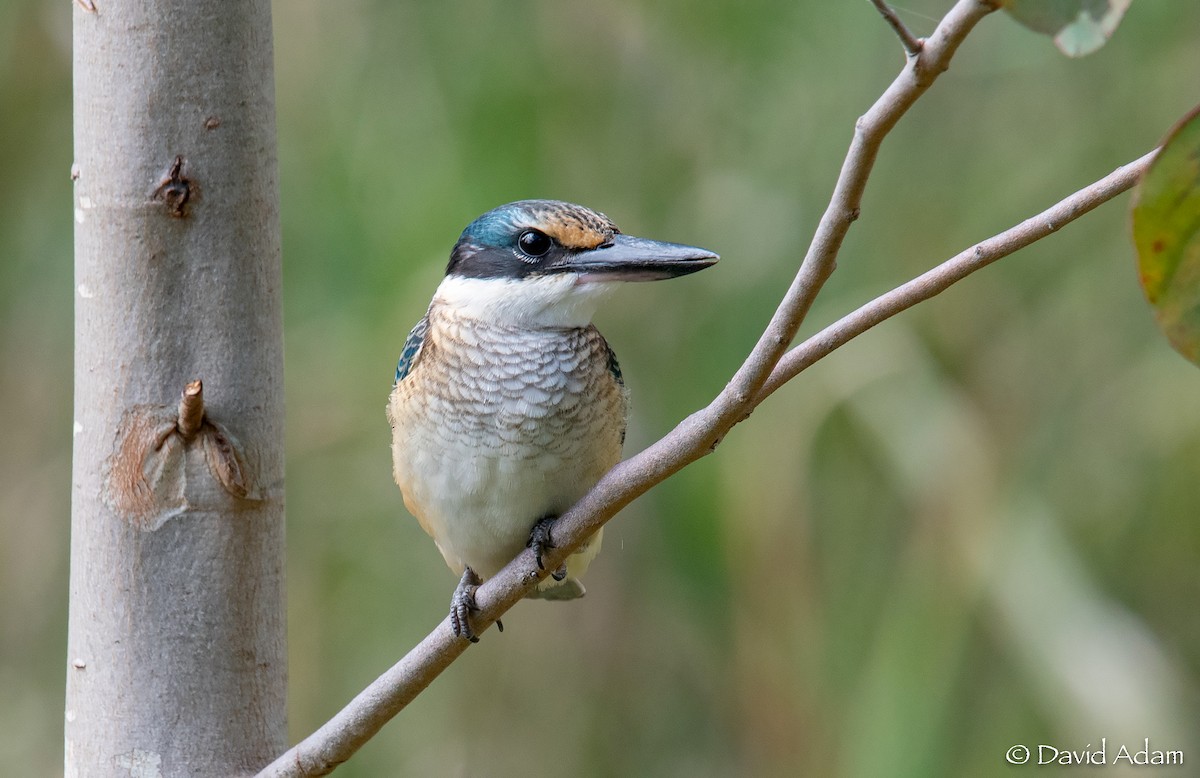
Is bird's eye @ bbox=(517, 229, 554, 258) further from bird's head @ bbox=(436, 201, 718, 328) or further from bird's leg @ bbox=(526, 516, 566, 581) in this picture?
bird's leg @ bbox=(526, 516, 566, 581)

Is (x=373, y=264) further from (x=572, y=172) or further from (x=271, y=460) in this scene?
(x=271, y=460)

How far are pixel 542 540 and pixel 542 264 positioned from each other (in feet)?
1.11

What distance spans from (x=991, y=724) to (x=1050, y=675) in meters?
0.30

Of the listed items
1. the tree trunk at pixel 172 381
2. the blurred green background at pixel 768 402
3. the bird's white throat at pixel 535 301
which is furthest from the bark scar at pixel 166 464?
the blurred green background at pixel 768 402

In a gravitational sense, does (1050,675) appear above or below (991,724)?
above

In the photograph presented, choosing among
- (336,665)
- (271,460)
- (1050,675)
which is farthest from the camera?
(336,665)

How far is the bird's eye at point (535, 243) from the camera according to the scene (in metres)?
1.38

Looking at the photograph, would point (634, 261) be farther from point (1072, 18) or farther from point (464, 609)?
point (1072, 18)

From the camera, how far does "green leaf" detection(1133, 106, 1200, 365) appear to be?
1.76 ft

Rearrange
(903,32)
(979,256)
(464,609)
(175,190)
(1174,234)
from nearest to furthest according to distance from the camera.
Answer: (1174,234) → (903,32) → (979,256) → (175,190) → (464,609)

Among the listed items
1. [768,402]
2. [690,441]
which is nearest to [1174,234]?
[690,441]

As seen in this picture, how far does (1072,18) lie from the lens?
0.57 m

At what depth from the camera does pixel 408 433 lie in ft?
4.58

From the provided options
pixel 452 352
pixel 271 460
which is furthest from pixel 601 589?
pixel 271 460
